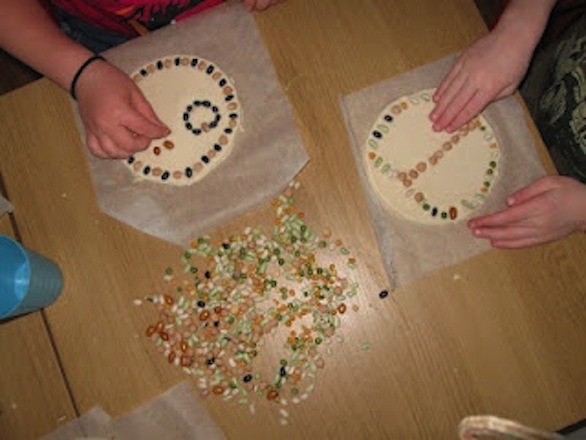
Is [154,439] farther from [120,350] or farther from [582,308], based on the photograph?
[582,308]

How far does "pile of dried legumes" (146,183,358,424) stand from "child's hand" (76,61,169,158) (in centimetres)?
18

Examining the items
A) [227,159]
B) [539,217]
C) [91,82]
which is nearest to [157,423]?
[227,159]

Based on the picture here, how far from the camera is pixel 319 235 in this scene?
2.40 feet

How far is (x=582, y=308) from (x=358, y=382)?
322mm

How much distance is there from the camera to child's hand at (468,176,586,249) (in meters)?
0.70

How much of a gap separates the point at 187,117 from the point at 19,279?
0.33 meters

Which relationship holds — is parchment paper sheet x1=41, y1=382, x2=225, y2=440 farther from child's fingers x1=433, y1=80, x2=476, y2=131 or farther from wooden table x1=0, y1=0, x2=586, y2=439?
child's fingers x1=433, y1=80, x2=476, y2=131

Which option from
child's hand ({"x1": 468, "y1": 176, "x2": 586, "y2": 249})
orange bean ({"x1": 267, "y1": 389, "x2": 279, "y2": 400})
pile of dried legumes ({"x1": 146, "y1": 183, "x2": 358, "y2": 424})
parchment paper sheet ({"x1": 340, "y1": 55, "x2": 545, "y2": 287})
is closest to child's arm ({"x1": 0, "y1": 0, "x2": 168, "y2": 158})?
pile of dried legumes ({"x1": 146, "y1": 183, "x2": 358, "y2": 424})

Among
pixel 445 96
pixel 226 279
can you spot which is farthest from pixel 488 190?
pixel 226 279

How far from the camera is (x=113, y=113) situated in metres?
0.74

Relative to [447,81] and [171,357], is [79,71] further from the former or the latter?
[447,81]

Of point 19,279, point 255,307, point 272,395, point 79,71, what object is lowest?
point 272,395

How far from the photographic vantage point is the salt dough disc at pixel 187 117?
0.76 m

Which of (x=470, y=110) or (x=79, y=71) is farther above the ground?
(x=79, y=71)
